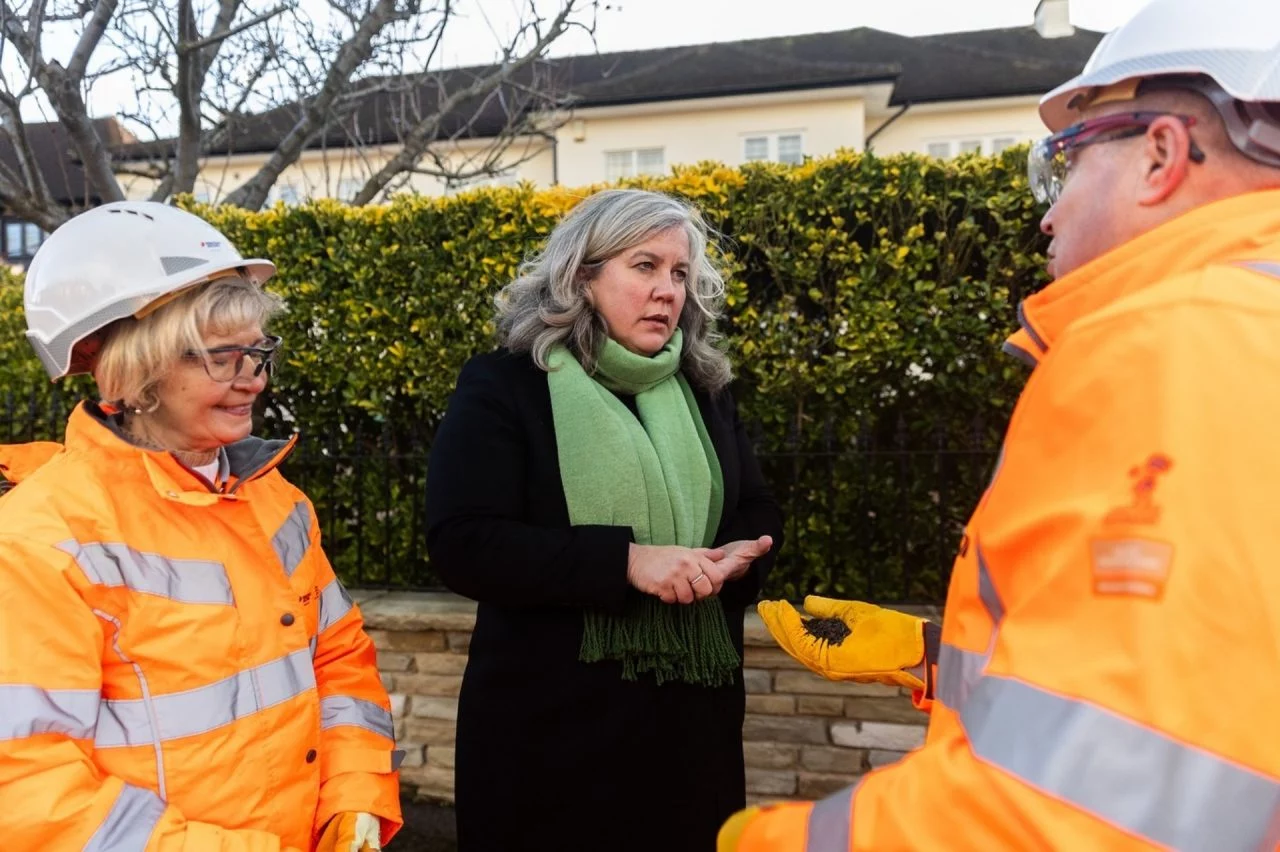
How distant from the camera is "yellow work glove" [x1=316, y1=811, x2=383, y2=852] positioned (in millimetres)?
1642

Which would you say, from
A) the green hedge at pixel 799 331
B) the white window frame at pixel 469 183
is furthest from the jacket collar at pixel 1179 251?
the white window frame at pixel 469 183

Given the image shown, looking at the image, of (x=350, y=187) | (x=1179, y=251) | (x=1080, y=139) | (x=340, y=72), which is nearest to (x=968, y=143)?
(x=350, y=187)

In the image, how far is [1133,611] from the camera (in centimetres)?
67

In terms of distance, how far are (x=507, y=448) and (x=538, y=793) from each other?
2.74ft

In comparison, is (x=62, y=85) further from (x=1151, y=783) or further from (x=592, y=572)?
(x=1151, y=783)

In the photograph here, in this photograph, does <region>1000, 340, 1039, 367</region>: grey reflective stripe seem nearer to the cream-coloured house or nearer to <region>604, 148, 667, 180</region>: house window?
the cream-coloured house

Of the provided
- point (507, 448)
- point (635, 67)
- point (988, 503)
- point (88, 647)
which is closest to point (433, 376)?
point (507, 448)

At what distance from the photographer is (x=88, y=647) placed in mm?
1329

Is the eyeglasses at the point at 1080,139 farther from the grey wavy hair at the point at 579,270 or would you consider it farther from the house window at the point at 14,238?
the house window at the point at 14,238

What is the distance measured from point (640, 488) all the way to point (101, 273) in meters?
1.22

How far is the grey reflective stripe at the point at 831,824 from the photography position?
0.77 m

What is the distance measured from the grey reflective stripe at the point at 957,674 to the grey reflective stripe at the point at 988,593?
1.7 inches

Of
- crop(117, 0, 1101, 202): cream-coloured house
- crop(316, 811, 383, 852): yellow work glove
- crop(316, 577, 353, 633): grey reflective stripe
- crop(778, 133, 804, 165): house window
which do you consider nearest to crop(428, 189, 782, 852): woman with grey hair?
crop(316, 577, 353, 633): grey reflective stripe

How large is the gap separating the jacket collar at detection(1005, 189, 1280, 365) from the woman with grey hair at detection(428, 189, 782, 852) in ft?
3.73
